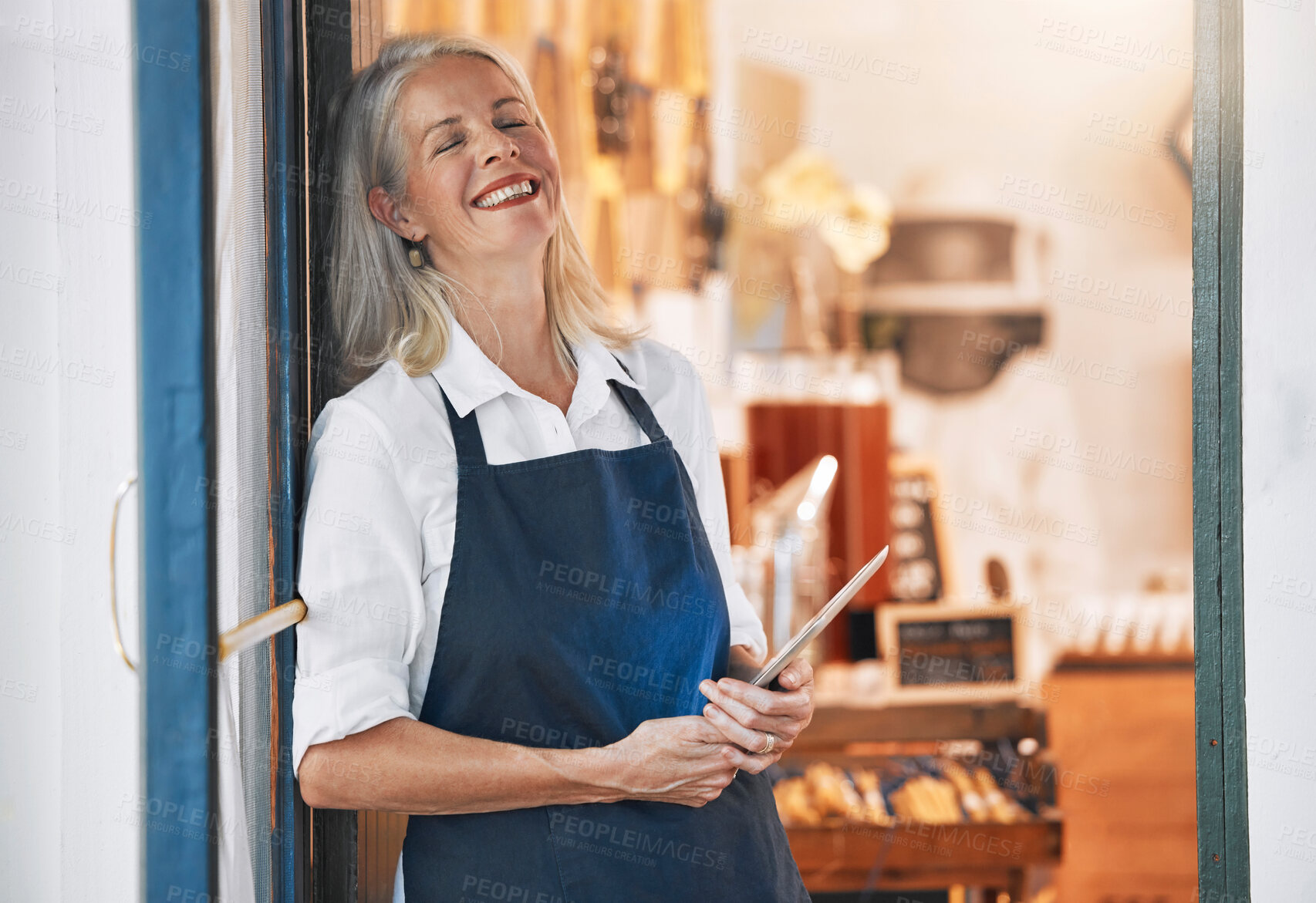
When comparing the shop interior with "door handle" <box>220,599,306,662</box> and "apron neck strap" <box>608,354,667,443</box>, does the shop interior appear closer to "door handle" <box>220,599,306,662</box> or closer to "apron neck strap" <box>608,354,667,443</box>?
"apron neck strap" <box>608,354,667,443</box>

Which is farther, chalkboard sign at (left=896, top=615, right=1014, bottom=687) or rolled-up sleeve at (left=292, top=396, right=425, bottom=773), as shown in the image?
chalkboard sign at (left=896, top=615, right=1014, bottom=687)

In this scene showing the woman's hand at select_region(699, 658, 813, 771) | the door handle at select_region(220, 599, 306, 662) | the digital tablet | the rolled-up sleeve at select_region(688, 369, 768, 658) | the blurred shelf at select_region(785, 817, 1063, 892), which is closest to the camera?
the door handle at select_region(220, 599, 306, 662)

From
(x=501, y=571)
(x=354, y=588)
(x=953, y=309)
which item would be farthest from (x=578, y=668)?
(x=953, y=309)

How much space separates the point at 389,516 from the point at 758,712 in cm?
50

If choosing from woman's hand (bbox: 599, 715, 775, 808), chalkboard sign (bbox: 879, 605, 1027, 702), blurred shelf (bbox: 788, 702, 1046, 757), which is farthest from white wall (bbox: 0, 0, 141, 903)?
chalkboard sign (bbox: 879, 605, 1027, 702)

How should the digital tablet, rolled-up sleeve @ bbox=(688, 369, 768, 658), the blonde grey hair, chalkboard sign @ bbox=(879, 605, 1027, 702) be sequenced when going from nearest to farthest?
the digital tablet, the blonde grey hair, rolled-up sleeve @ bbox=(688, 369, 768, 658), chalkboard sign @ bbox=(879, 605, 1027, 702)

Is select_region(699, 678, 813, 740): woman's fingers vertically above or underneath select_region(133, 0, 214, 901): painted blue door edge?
underneath

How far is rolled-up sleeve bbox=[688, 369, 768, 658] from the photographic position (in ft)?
4.87

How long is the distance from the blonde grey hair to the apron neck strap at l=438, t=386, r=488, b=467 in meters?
0.10

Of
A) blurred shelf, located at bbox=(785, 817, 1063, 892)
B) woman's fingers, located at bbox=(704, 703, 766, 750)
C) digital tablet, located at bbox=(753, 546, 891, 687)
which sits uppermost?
digital tablet, located at bbox=(753, 546, 891, 687)

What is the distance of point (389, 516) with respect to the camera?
116 cm

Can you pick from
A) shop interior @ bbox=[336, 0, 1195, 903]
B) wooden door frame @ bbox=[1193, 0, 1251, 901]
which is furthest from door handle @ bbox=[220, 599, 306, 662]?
shop interior @ bbox=[336, 0, 1195, 903]

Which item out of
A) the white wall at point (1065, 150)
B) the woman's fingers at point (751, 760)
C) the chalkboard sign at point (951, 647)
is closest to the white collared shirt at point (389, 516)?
the woman's fingers at point (751, 760)

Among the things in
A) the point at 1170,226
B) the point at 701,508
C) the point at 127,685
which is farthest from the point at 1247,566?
the point at 1170,226
